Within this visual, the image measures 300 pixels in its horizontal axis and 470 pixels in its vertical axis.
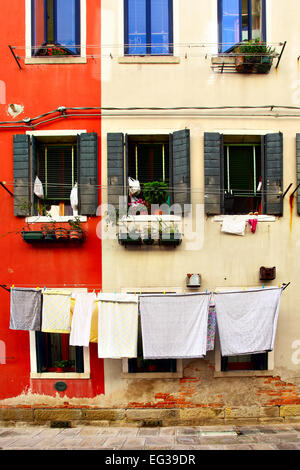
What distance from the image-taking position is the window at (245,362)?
23.6 ft

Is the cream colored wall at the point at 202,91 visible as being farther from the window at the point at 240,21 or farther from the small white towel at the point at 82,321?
the small white towel at the point at 82,321

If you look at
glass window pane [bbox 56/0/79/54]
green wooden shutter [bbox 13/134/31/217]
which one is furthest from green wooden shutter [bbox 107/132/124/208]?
glass window pane [bbox 56/0/79/54]

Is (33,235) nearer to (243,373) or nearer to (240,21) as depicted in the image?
(243,373)

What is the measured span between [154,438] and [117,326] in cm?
215

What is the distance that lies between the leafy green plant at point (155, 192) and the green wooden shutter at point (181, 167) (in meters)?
0.23

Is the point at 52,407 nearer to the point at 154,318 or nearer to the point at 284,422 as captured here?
the point at 154,318

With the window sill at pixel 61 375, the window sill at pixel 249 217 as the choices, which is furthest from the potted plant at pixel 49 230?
the window sill at pixel 249 217

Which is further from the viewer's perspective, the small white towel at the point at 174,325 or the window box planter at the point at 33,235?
the window box planter at the point at 33,235

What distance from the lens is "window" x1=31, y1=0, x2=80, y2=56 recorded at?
7.53 metres

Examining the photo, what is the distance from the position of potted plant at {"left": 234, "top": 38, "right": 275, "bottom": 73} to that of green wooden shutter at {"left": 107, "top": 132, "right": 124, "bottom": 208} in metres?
2.93

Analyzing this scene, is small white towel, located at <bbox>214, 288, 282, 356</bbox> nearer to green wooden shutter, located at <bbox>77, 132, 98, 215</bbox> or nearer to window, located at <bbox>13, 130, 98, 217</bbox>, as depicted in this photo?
green wooden shutter, located at <bbox>77, 132, 98, 215</bbox>

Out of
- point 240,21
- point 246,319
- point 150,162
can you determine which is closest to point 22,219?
point 150,162

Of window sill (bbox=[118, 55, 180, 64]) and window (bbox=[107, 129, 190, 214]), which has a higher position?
window sill (bbox=[118, 55, 180, 64])

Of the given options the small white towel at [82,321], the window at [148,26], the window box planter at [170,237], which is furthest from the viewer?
the window at [148,26]
